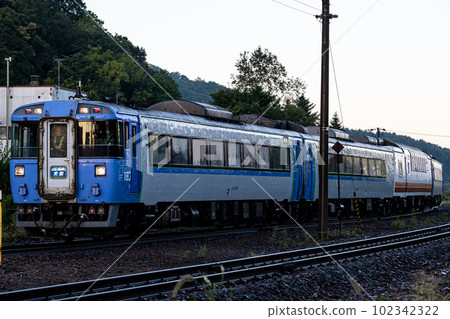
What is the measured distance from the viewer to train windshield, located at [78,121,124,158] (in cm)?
1666

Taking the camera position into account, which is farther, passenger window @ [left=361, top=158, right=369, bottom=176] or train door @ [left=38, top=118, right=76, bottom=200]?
passenger window @ [left=361, top=158, right=369, bottom=176]

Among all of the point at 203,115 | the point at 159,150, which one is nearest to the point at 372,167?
the point at 203,115

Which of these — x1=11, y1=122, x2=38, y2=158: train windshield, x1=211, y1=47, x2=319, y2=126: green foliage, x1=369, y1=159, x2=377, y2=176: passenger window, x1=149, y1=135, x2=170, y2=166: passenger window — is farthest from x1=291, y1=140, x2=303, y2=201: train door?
x1=211, y1=47, x2=319, y2=126: green foliage

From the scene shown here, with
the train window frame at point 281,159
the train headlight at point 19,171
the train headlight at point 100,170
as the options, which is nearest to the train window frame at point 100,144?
the train headlight at point 100,170

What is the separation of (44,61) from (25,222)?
88.9m

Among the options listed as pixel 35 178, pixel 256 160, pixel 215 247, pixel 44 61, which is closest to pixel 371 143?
pixel 256 160

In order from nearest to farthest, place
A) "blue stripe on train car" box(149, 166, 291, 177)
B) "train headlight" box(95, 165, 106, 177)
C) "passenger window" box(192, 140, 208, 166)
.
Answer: "train headlight" box(95, 165, 106, 177), "blue stripe on train car" box(149, 166, 291, 177), "passenger window" box(192, 140, 208, 166)

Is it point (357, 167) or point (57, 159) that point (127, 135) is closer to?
point (57, 159)

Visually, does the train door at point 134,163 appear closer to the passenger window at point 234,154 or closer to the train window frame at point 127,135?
the train window frame at point 127,135

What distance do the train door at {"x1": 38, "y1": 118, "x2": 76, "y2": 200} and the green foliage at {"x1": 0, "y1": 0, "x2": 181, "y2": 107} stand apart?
240ft

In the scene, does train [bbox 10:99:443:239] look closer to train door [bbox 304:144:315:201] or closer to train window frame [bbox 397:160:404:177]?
train door [bbox 304:144:315:201]

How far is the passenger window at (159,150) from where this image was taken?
59.3 feet

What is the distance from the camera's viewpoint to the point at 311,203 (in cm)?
2858

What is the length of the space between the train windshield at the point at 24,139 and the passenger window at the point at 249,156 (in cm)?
745
